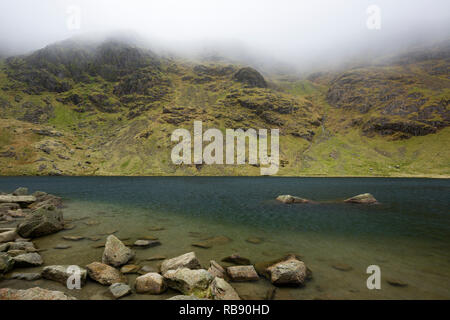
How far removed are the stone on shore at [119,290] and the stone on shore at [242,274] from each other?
5.70m

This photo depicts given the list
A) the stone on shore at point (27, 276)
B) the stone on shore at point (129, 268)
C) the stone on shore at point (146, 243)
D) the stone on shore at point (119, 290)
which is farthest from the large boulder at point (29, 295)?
the stone on shore at point (146, 243)

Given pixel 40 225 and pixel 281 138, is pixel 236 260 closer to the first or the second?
pixel 40 225

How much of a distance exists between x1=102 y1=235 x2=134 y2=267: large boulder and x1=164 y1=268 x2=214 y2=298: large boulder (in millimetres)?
4858

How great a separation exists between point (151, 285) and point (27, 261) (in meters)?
9.64

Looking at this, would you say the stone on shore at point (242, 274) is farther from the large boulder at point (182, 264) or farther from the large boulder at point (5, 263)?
→ the large boulder at point (5, 263)

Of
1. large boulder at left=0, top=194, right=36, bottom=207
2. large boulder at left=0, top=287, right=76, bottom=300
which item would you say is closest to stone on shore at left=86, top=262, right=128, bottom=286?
large boulder at left=0, top=287, right=76, bottom=300

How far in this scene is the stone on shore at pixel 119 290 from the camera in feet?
34.9

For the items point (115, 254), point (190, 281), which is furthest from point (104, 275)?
point (190, 281)

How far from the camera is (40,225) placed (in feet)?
70.3

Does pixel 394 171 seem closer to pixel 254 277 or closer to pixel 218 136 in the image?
pixel 218 136

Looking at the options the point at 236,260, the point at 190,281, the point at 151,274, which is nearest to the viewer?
the point at 190,281

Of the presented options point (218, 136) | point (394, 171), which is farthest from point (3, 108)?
point (394, 171)

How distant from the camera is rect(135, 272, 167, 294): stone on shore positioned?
36.5ft

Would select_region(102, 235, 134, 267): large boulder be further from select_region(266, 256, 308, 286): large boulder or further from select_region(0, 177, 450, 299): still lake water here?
select_region(266, 256, 308, 286): large boulder
